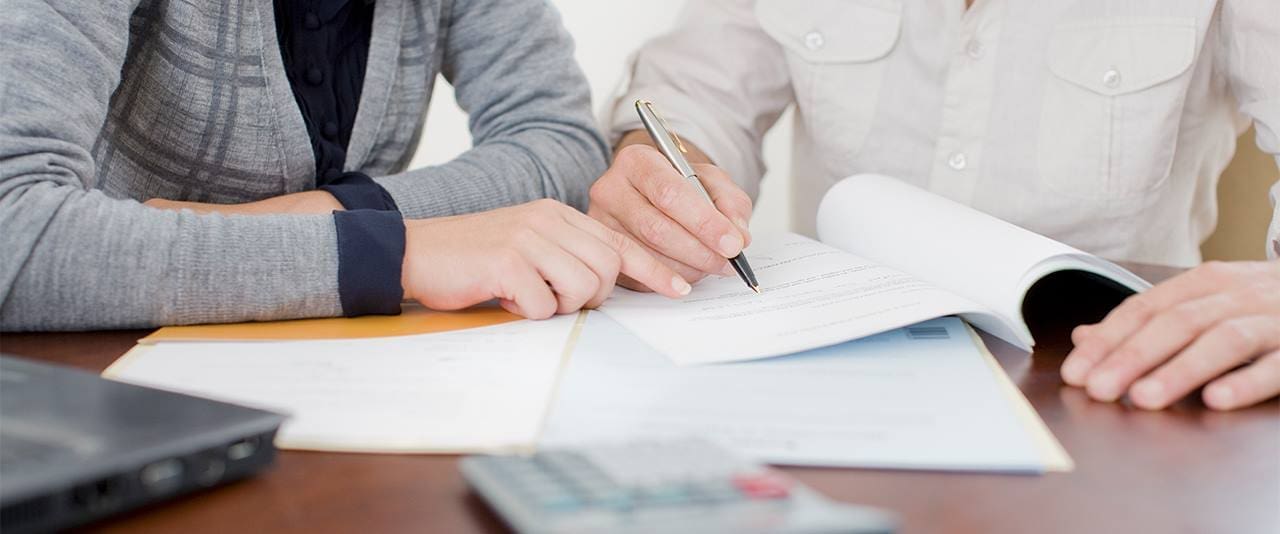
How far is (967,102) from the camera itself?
1331 millimetres

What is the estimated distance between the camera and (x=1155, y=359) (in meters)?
0.65

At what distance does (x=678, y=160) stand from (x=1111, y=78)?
0.59m

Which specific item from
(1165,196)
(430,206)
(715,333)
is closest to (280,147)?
(430,206)

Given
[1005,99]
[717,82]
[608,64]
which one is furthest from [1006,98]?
[608,64]

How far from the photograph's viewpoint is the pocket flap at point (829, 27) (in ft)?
4.52

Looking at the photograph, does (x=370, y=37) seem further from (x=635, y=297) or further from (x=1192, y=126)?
(x=1192, y=126)

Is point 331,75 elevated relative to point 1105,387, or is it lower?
elevated

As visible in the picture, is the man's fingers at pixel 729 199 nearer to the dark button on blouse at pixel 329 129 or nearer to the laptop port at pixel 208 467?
the dark button on blouse at pixel 329 129

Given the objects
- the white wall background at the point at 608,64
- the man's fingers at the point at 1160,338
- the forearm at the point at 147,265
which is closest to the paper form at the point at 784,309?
the man's fingers at the point at 1160,338

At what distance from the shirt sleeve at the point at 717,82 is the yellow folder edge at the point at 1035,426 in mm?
682

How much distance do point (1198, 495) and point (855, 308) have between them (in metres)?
0.29

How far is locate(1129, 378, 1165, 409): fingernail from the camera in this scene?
2.05 ft

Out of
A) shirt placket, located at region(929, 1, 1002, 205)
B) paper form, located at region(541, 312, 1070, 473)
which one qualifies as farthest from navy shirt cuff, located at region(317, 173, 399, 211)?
shirt placket, located at region(929, 1, 1002, 205)

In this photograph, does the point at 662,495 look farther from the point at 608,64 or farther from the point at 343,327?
the point at 608,64
